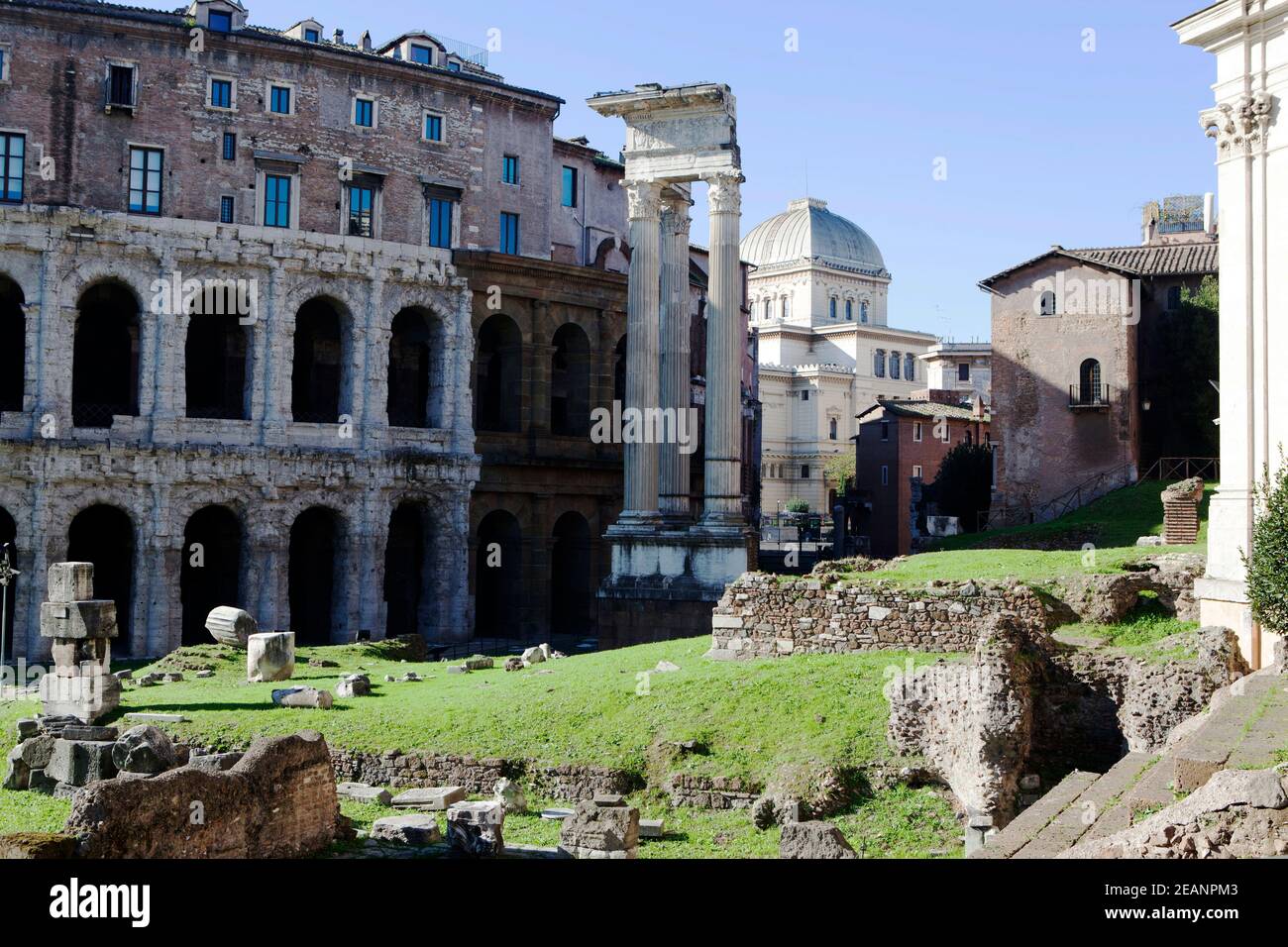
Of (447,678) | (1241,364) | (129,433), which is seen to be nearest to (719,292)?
(447,678)

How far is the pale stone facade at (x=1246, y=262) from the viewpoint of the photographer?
19.7 meters

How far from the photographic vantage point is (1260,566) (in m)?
17.3

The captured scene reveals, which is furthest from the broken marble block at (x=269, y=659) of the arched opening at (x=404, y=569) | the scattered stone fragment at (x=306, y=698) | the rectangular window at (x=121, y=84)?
the rectangular window at (x=121, y=84)

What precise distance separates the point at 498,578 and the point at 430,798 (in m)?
25.7

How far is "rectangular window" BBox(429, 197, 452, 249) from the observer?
41.6 metres

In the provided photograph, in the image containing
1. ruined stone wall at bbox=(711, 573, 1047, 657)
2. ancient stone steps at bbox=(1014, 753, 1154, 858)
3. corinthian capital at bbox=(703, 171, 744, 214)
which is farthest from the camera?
corinthian capital at bbox=(703, 171, 744, 214)

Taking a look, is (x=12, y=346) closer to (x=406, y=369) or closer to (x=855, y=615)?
(x=406, y=369)

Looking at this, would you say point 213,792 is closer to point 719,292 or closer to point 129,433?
point 719,292

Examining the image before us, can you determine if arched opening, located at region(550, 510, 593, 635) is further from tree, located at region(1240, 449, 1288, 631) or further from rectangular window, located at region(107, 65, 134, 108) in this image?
tree, located at region(1240, 449, 1288, 631)

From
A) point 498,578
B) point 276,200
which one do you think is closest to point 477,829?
point 498,578

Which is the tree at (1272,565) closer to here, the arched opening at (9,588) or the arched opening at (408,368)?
the arched opening at (408,368)

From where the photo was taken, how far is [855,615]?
20953 mm

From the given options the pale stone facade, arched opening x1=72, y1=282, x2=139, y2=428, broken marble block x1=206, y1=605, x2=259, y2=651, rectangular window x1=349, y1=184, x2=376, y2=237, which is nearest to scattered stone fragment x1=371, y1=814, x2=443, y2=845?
the pale stone facade

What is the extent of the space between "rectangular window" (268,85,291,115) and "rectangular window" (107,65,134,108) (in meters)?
3.82
